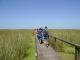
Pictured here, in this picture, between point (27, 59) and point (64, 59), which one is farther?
point (27, 59)

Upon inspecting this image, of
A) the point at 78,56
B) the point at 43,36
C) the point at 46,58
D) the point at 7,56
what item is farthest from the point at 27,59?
the point at 78,56

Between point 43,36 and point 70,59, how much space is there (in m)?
4.73

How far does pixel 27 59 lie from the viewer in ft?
32.6

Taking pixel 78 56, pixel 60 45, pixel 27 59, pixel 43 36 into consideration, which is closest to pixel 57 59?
pixel 27 59

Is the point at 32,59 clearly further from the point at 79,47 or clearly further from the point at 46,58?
the point at 79,47

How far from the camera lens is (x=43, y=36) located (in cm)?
1382

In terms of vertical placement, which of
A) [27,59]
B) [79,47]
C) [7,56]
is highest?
[79,47]

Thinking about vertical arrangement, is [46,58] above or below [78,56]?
below

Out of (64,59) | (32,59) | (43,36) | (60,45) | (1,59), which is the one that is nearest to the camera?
(1,59)

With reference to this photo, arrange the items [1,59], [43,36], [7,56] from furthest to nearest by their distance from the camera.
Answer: [43,36]
[7,56]
[1,59]

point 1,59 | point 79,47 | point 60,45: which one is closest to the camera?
point 79,47

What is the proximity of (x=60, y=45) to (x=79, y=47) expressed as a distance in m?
8.10

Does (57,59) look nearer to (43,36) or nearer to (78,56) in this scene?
(78,56)

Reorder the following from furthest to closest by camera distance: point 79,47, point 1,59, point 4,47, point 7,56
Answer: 1. point 4,47
2. point 7,56
3. point 1,59
4. point 79,47
